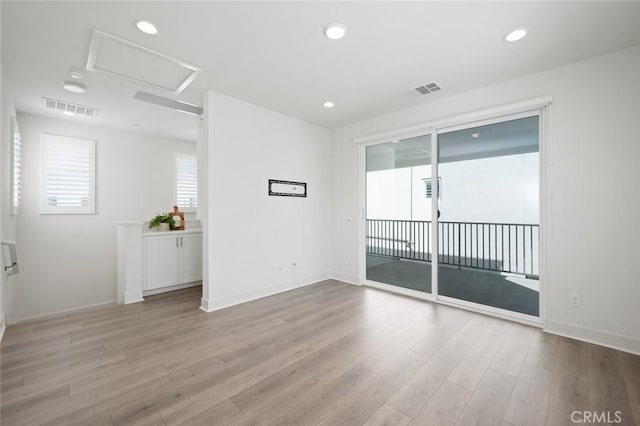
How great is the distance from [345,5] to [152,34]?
1.61 metres

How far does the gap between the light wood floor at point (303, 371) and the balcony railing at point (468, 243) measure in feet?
2.97

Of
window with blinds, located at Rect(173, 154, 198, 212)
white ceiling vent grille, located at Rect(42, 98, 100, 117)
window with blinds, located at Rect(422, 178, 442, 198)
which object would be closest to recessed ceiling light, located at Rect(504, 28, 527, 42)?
window with blinds, located at Rect(422, 178, 442, 198)

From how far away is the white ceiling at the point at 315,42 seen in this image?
1.99 metres

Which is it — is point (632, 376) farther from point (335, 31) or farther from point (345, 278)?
point (335, 31)

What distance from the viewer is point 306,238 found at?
4648 millimetres

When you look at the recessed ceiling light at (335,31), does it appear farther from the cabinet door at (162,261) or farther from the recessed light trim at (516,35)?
the cabinet door at (162,261)

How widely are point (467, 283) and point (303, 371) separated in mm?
3076

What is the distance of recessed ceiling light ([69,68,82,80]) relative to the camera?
280 centimetres

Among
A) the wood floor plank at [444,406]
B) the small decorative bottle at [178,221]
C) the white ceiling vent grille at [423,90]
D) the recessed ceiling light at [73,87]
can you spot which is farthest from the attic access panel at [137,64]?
the wood floor plank at [444,406]

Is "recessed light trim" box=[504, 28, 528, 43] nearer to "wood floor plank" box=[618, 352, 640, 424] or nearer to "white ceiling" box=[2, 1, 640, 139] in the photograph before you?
"white ceiling" box=[2, 1, 640, 139]

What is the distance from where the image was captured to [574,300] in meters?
2.67

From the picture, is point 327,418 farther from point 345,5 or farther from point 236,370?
point 345,5

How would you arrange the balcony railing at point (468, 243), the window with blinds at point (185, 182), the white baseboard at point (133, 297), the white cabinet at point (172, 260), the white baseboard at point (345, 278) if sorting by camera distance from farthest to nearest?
the window with blinds at point (185, 182) → the white baseboard at point (345, 278) → the white cabinet at point (172, 260) → the white baseboard at point (133, 297) → the balcony railing at point (468, 243)

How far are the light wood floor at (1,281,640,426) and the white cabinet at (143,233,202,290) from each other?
78 centimetres
